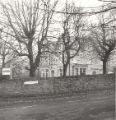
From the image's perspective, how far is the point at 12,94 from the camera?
75.1ft

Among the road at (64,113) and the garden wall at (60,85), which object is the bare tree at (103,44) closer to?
the garden wall at (60,85)

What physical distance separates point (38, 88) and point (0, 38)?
8.01 meters

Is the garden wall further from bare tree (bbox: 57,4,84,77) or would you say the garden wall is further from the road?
the road

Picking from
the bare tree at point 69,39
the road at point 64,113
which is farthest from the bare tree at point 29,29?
the road at point 64,113

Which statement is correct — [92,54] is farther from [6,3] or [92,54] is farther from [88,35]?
[6,3]

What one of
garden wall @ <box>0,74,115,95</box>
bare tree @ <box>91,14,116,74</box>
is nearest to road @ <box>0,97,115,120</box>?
garden wall @ <box>0,74,115,95</box>

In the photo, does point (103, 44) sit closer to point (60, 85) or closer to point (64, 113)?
point (60, 85)

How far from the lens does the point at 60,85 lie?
25156 millimetres

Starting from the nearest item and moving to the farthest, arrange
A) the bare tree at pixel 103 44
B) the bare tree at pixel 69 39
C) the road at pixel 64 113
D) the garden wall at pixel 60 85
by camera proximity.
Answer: the road at pixel 64 113 < the garden wall at pixel 60 85 < the bare tree at pixel 69 39 < the bare tree at pixel 103 44

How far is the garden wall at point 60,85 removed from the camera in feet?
75.0

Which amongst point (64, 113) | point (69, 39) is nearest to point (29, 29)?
point (69, 39)

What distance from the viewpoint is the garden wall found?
22.9 metres

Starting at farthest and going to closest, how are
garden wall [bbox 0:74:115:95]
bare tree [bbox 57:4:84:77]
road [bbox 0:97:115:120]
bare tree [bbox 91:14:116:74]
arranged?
1. bare tree [bbox 91:14:116:74]
2. bare tree [bbox 57:4:84:77]
3. garden wall [bbox 0:74:115:95]
4. road [bbox 0:97:115:120]

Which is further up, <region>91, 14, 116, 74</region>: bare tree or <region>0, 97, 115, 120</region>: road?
<region>91, 14, 116, 74</region>: bare tree
